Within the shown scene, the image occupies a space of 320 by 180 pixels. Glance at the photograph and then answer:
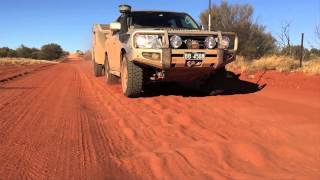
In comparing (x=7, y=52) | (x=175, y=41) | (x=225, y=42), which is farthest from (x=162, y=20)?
(x=7, y=52)

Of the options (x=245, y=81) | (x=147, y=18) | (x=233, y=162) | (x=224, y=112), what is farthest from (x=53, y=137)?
(x=245, y=81)

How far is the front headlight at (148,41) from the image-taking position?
8.84 meters

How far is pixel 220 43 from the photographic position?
921 cm

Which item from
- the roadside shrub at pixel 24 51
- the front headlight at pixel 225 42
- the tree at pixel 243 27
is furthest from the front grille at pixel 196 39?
the roadside shrub at pixel 24 51

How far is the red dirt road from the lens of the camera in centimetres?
A: 441

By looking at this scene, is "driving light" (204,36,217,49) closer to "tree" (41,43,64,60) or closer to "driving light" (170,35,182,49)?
"driving light" (170,35,182,49)

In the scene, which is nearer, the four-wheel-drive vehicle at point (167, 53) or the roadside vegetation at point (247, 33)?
the four-wheel-drive vehicle at point (167, 53)

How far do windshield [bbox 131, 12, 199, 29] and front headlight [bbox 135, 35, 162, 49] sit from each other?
4.48ft

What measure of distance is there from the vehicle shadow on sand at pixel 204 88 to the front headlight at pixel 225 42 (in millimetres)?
1078

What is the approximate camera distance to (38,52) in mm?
102500

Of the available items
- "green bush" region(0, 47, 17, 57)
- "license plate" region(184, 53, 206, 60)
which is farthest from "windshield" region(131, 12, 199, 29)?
"green bush" region(0, 47, 17, 57)

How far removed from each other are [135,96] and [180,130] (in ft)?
11.8

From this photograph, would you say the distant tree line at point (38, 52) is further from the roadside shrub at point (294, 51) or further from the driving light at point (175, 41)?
the driving light at point (175, 41)

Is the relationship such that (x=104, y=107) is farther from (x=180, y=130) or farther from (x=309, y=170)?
(x=309, y=170)
